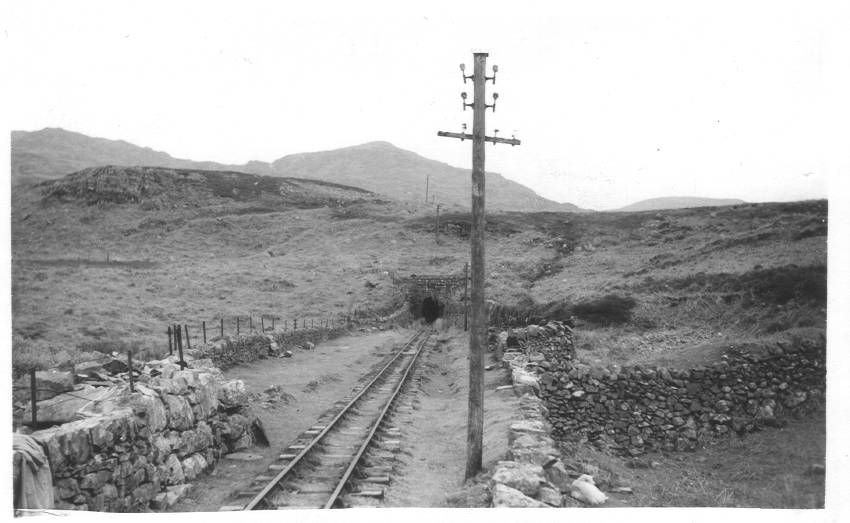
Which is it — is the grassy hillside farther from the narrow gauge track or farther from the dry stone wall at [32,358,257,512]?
the dry stone wall at [32,358,257,512]

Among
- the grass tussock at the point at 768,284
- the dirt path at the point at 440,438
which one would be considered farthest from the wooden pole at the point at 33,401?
the grass tussock at the point at 768,284

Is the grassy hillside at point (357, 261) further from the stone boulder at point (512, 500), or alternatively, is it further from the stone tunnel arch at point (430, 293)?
the stone boulder at point (512, 500)

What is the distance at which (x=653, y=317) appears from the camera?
921 inches

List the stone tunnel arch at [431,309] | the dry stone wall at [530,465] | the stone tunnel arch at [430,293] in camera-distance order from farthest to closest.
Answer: the stone tunnel arch at [431,309] → the stone tunnel arch at [430,293] → the dry stone wall at [530,465]

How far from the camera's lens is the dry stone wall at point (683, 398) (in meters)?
11.9

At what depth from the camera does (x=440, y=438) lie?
12.1 metres

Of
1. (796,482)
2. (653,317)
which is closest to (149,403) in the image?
(796,482)

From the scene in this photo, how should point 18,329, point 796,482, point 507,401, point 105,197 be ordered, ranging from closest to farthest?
1. point 796,482
2. point 507,401
3. point 18,329
4. point 105,197

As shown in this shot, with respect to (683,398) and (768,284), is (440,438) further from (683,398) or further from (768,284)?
(768,284)

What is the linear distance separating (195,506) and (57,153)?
566 ft

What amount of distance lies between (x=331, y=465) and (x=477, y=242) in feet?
15.8

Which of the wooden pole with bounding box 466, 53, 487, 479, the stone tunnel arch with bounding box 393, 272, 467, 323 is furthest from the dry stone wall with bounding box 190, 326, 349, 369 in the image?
the stone tunnel arch with bounding box 393, 272, 467, 323

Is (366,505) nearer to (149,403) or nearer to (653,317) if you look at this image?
(149,403)

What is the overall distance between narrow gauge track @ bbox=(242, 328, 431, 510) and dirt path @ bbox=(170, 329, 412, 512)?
27.0 inches
